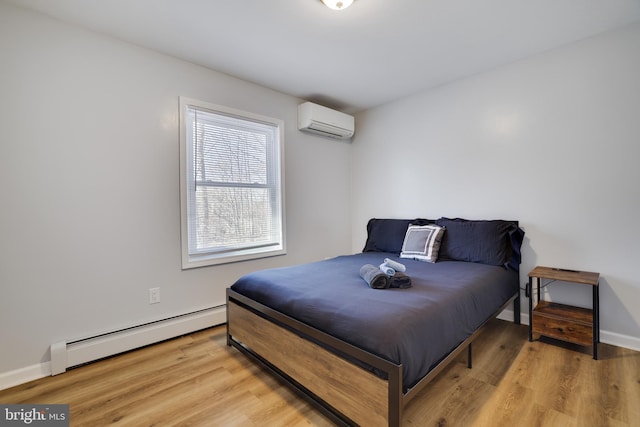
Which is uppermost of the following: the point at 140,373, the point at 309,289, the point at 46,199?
the point at 46,199

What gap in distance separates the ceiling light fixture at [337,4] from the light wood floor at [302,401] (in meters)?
2.42

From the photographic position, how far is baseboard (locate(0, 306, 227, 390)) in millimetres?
1866

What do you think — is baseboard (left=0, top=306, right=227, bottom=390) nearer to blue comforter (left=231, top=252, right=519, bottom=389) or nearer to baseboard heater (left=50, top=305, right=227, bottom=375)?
baseboard heater (left=50, top=305, right=227, bottom=375)

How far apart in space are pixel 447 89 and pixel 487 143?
0.75 meters

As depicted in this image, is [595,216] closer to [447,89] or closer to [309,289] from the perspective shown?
[447,89]

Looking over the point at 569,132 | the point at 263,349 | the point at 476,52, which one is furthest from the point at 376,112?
the point at 263,349

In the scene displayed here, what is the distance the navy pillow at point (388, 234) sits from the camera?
3172 mm

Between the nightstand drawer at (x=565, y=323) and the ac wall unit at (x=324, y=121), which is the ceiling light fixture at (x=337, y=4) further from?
the nightstand drawer at (x=565, y=323)

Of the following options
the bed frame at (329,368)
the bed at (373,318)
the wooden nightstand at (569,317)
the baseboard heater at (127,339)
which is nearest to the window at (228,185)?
the baseboard heater at (127,339)

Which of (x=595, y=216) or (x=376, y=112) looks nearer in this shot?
(x=595, y=216)

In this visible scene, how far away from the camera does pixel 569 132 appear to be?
7.86ft

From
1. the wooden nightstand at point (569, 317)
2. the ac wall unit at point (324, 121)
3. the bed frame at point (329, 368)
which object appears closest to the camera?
the bed frame at point (329, 368)
